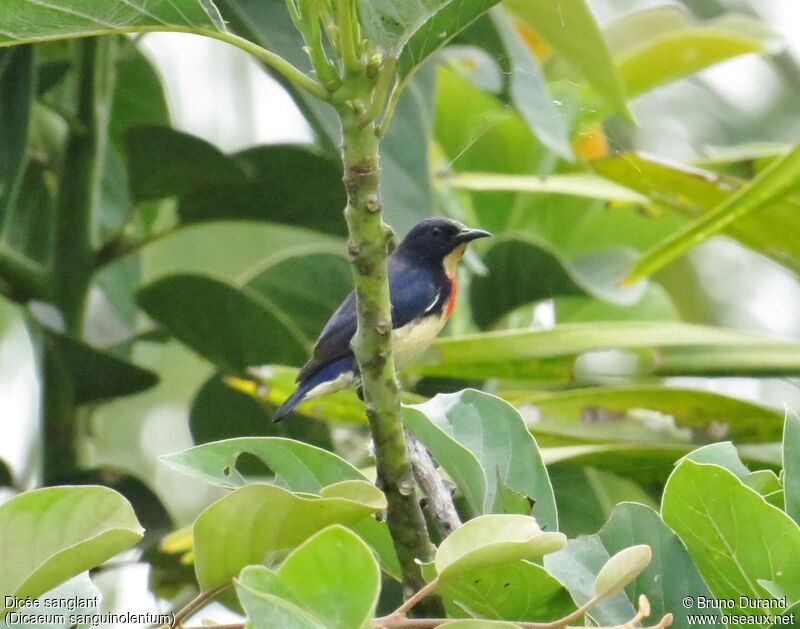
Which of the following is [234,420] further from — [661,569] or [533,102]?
[661,569]

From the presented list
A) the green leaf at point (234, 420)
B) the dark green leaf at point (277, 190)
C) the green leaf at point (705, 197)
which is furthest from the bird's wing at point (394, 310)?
the green leaf at point (705, 197)

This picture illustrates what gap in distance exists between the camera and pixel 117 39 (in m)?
2.53

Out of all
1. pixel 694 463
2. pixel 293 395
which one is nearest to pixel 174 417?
pixel 293 395

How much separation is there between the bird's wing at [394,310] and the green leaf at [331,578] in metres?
1.51

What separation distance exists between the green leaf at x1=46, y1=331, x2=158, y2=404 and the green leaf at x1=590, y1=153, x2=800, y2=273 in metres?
1.16

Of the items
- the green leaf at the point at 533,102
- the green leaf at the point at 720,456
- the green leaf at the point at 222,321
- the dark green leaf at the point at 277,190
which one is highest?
the green leaf at the point at 533,102

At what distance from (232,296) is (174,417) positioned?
2725 mm

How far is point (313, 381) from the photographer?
2.73m

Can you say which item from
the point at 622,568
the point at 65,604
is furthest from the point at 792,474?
the point at 65,604

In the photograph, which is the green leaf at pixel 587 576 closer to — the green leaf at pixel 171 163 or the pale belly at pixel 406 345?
the pale belly at pixel 406 345

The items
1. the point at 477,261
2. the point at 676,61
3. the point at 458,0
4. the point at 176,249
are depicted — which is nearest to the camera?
the point at 458,0

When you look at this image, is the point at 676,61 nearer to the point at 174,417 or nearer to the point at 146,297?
the point at 146,297

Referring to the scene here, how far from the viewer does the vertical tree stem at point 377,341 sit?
0.98 meters

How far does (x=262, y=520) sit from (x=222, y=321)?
4.64 feet
